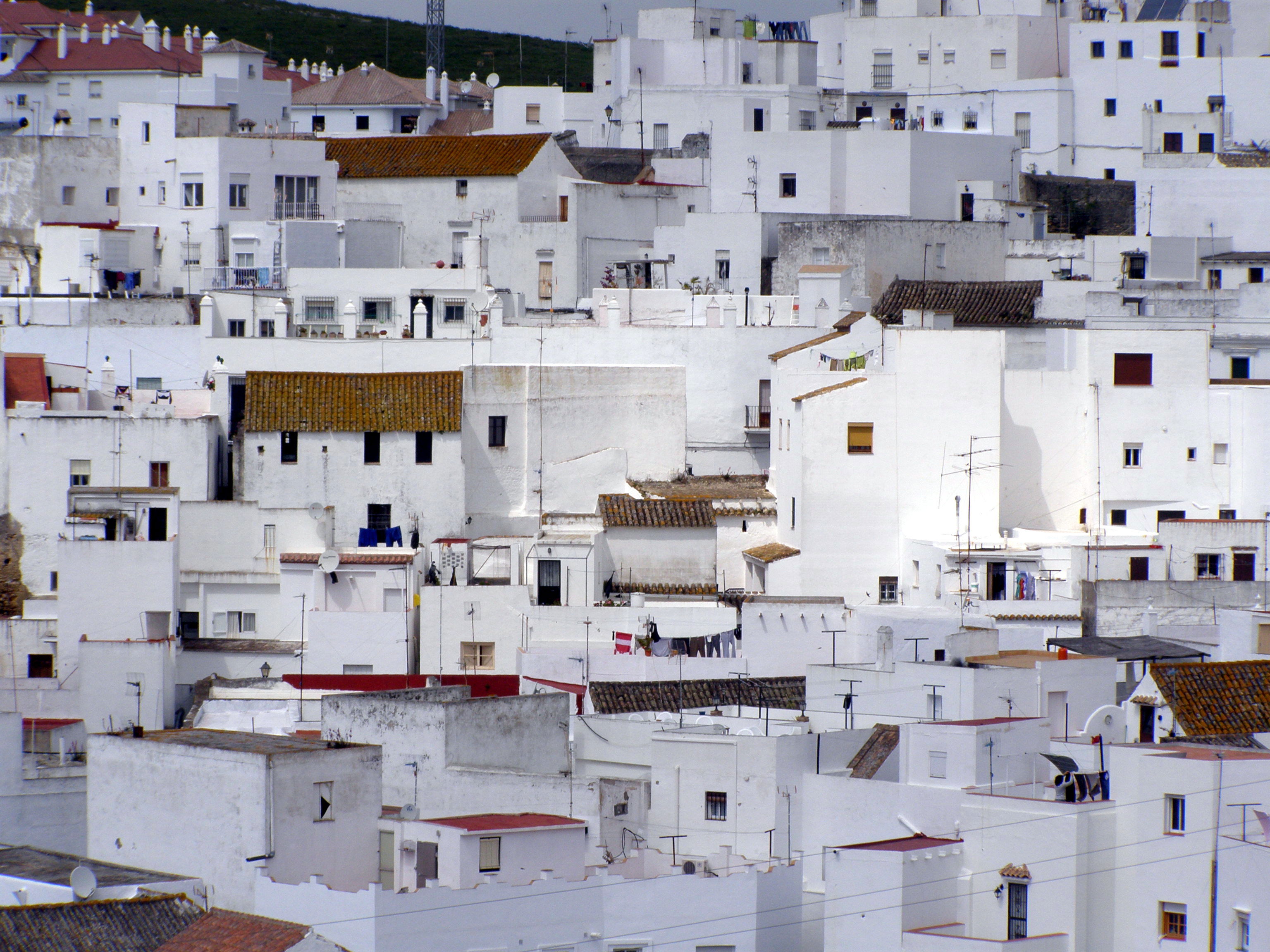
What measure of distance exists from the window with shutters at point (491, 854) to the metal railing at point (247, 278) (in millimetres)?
22958

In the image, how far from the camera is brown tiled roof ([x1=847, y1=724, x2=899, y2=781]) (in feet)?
99.9

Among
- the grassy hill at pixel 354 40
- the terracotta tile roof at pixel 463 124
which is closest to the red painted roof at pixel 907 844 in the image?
the terracotta tile roof at pixel 463 124

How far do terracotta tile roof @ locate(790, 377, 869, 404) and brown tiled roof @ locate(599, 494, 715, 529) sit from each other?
2.63m

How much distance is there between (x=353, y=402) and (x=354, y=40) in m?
65.9

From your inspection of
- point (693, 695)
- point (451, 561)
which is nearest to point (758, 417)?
point (451, 561)

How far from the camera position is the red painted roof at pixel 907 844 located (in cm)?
2691

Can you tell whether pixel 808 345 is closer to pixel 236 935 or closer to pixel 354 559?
pixel 354 559

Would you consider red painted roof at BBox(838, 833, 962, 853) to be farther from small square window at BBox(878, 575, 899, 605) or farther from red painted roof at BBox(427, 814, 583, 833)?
small square window at BBox(878, 575, 899, 605)

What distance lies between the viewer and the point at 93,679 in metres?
36.5

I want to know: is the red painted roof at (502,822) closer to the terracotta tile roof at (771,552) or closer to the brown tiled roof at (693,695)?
the brown tiled roof at (693,695)

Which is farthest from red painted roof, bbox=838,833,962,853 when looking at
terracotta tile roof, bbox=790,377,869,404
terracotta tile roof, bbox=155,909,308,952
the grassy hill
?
the grassy hill

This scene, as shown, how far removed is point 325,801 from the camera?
1108 inches

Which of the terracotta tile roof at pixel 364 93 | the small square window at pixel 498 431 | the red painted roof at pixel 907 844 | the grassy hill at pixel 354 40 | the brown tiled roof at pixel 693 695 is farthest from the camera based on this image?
the grassy hill at pixel 354 40

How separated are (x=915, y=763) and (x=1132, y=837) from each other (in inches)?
145
